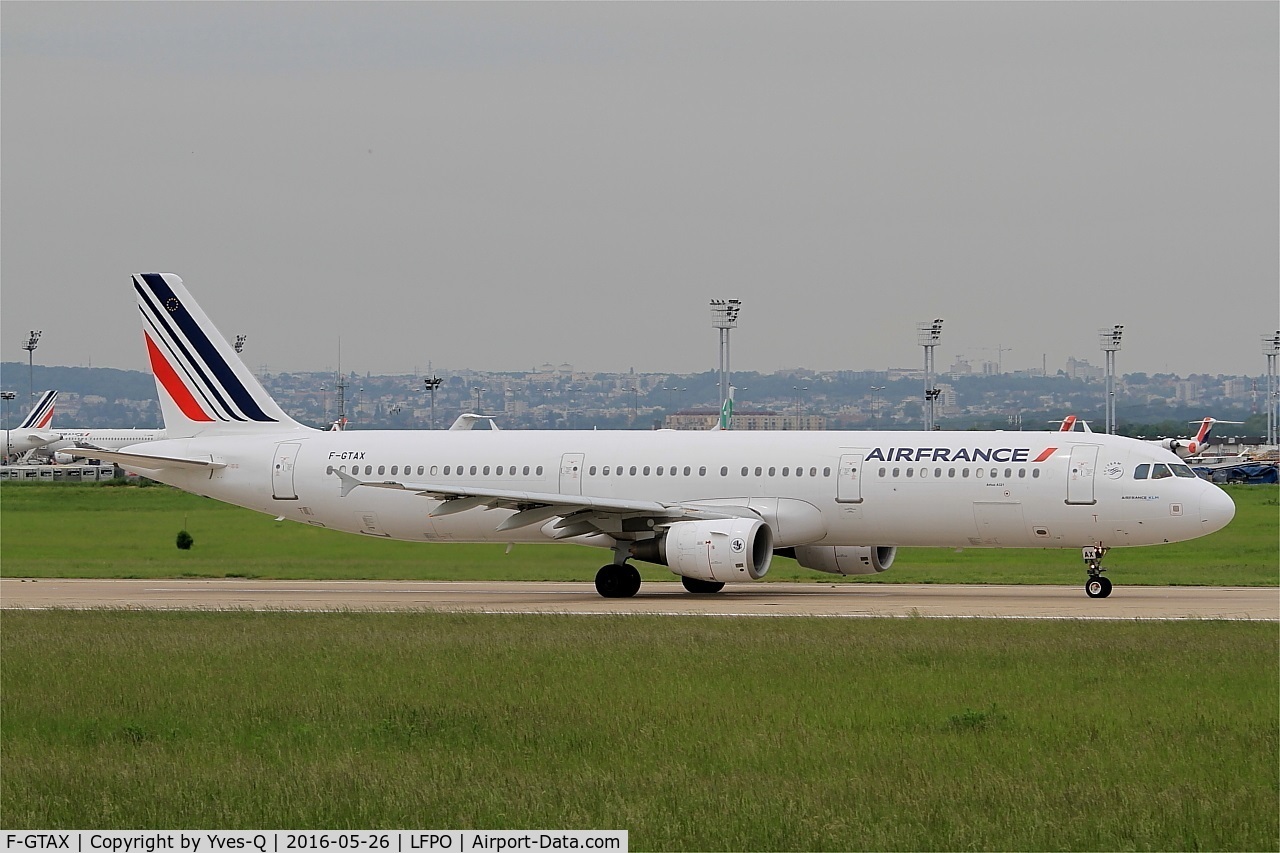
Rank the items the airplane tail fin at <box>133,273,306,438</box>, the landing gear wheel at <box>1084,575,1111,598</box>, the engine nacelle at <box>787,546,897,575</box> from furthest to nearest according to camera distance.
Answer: the airplane tail fin at <box>133,273,306,438</box>
the engine nacelle at <box>787,546,897,575</box>
the landing gear wheel at <box>1084,575,1111,598</box>

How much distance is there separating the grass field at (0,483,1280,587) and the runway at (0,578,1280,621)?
136 cm

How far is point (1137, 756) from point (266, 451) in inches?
1054

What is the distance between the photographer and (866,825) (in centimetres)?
1315

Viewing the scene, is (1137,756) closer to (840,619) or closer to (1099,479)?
(840,619)

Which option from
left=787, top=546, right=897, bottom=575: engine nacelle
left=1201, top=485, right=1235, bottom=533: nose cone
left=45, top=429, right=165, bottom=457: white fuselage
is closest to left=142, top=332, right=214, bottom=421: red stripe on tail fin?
left=787, top=546, right=897, bottom=575: engine nacelle

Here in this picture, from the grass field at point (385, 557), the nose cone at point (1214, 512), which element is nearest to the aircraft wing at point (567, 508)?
the grass field at point (385, 557)

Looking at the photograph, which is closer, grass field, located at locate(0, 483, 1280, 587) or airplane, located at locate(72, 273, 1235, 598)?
airplane, located at locate(72, 273, 1235, 598)

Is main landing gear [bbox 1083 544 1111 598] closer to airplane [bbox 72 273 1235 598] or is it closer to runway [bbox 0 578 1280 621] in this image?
airplane [bbox 72 273 1235 598]

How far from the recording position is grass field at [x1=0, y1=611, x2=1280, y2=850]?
1352cm

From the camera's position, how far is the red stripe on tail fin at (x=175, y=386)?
40.4m

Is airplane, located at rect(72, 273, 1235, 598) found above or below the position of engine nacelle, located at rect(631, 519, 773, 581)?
above

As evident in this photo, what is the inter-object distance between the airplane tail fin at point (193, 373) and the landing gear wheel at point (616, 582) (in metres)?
9.13

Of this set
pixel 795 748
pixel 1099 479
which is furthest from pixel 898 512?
pixel 795 748

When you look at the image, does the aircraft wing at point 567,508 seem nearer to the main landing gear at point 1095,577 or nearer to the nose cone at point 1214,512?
the main landing gear at point 1095,577
